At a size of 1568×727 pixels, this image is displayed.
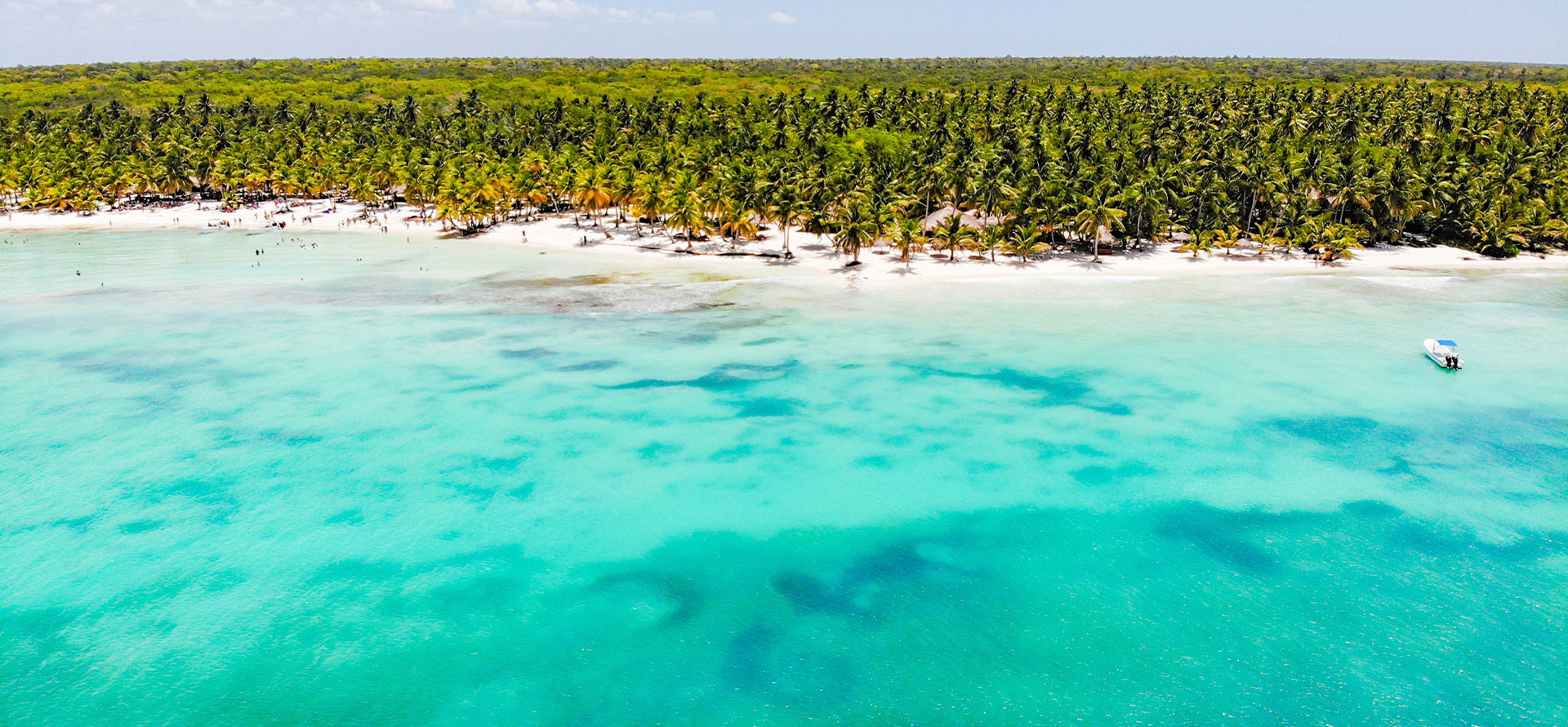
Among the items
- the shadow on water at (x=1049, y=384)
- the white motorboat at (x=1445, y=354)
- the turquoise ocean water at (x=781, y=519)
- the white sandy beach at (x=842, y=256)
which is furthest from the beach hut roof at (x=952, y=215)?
the white motorboat at (x=1445, y=354)

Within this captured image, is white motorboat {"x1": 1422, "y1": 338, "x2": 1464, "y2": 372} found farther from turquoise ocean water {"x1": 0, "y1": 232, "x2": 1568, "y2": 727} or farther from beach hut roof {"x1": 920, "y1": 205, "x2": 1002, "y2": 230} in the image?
beach hut roof {"x1": 920, "y1": 205, "x2": 1002, "y2": 230}

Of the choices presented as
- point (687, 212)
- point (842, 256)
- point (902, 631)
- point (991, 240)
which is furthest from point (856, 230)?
point (902, 631)

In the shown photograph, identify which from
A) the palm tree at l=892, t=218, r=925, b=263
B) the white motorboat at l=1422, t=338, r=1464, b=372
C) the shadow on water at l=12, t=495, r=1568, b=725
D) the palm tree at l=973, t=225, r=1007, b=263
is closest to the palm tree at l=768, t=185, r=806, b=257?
the palm tree at l=892, t=218, r=925, b=263

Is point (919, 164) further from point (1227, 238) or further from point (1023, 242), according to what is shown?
point (1227, 238)

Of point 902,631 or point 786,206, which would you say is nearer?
point 902,631

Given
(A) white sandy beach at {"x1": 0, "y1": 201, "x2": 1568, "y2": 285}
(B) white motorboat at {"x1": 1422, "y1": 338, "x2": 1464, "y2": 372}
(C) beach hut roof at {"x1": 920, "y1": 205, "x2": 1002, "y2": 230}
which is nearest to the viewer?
(B) white motorboat at {"x1": 1422, "y1": 338, "x2": 1464, "y2": 372}
